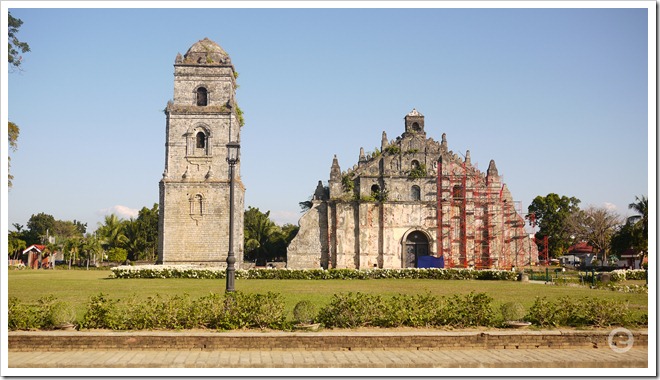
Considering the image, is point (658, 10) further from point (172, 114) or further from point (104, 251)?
point (104, 251)

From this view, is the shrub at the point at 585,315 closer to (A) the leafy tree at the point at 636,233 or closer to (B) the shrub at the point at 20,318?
(B) the shrub at the point at 20,318

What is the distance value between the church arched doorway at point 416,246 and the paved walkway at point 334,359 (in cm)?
3369

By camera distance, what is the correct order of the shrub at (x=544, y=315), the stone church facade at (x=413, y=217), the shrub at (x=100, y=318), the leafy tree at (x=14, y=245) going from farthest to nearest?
the leafy tree at (x=14, y=245), the stone church facade at (x=413, y=217), the shrub at (x=544, y=315), the shrub at (x=100, y=318)

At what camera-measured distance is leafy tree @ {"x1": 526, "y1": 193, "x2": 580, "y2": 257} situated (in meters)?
68.0

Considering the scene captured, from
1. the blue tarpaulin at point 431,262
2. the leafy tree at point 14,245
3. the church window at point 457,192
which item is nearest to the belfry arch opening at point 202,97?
the blue tarpaulin at point 431,262

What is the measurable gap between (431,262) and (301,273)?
10848 mm

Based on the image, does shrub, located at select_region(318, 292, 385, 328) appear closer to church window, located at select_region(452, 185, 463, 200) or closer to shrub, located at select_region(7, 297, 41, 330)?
shrub, located at select_region(7, 297, 41, 330)

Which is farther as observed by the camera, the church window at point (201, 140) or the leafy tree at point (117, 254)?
the leafy tree at point (117, 254)

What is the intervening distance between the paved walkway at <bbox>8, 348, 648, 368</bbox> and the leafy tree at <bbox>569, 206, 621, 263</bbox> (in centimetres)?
4724

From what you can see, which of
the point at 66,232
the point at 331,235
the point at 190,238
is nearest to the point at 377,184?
the point at 331,235

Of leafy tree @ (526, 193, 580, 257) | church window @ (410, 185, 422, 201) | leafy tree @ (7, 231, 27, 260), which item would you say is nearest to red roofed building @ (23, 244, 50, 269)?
leafy tree @ (7, 231, 27, 260)

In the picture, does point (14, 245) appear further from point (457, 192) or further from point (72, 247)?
point (457, 192)

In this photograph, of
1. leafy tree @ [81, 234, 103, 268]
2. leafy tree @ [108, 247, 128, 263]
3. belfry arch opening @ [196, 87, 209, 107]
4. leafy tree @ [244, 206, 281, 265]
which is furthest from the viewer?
leafy tree @ [244, 206, 281, 265]

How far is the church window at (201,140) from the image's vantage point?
41000 mm
